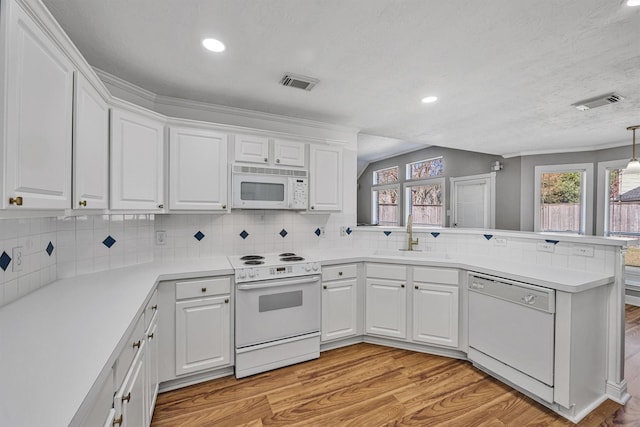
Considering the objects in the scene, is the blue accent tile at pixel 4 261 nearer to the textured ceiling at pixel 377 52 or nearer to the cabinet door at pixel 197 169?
the cabinet door at pixel 197 169

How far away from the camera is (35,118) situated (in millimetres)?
1049

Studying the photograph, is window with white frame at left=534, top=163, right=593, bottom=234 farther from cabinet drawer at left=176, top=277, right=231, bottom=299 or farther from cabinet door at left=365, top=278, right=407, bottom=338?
cabinet drawer at left=176, top=277, right=231, bottom=299

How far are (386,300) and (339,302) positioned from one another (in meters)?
0.48

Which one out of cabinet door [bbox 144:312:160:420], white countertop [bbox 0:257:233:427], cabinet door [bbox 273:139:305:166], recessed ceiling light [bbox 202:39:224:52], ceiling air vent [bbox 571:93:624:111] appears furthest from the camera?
cabinet door [bbox 273:139:305:166]

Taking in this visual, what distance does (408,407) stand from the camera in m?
2.04

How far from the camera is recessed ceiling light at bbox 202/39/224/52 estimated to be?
71.4 inches

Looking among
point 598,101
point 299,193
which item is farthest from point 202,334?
point 598,101

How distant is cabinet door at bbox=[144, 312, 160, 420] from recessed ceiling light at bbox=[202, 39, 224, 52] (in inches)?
71.8

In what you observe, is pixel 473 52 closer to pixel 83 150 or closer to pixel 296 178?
pixel 296 178

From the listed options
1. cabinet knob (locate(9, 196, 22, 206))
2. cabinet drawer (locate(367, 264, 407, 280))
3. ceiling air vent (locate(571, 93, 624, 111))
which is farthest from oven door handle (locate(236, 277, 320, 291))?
ceiling air vent (locate(571, 93, 624, 111))

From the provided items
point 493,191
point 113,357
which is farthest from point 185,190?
point 493,191

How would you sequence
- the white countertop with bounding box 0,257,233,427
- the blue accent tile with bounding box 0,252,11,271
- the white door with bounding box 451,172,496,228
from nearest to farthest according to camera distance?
the white countertop with bounding box 0,257,233,427, the blue accent tile with bounding box 0,252,11,271, the white door with bounding box 451,172,496,228

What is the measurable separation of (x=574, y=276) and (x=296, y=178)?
242 centimetres

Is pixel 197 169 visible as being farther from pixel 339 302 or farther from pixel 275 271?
pixel 339 302
